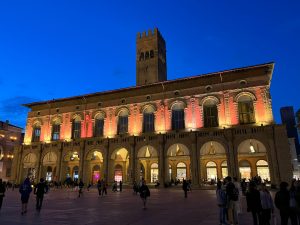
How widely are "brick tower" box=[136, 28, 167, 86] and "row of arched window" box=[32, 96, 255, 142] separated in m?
14.0

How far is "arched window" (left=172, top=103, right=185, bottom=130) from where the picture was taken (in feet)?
116

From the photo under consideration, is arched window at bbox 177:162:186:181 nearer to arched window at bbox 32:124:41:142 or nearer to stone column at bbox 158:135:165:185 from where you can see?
stone column at bbox 158:135:165:185

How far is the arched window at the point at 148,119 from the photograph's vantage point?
121ft

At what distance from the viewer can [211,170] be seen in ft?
125

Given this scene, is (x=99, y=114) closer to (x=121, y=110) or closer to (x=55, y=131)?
(x=121, y=110)

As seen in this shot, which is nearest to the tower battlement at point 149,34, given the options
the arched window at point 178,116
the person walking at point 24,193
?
the arched window at point 178,116

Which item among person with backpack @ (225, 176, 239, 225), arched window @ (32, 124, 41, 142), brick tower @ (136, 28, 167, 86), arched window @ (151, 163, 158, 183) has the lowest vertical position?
person with backpack @ (225, 176, 239, 225)

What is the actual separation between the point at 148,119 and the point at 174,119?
12.7 ft

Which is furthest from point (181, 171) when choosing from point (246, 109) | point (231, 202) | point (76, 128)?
point (231, 202)

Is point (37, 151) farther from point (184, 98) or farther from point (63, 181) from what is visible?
point (184, 98)

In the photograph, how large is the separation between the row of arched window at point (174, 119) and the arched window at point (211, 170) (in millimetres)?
7397

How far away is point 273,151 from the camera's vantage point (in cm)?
2900

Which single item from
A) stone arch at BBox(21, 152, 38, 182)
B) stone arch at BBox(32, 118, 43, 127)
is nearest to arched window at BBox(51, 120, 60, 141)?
stone arch at BBox(32, 118, 43, 127)

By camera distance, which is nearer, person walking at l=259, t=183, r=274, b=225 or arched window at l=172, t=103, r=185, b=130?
person walking at l=259, t=183, r=274, b=225
